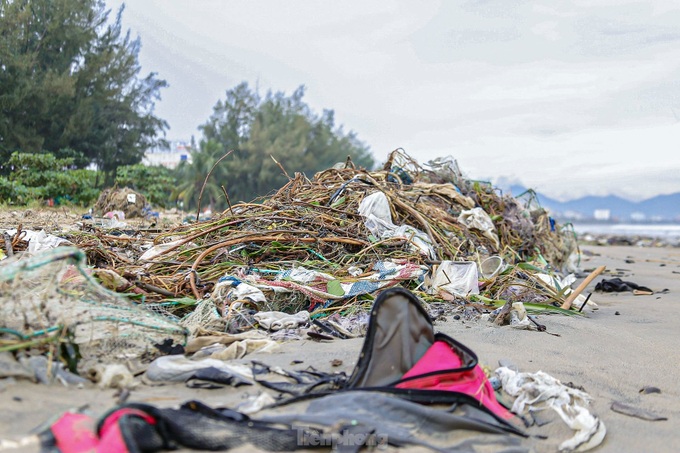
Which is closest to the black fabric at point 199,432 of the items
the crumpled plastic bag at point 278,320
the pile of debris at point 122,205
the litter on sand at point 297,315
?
the litter on sand at point 297,315

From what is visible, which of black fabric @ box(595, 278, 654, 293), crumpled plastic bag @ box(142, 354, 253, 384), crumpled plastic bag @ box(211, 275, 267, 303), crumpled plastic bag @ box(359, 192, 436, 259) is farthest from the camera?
black fabric @ box(595, 278, 654, 293)

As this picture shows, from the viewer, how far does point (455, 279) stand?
4414 millimetres

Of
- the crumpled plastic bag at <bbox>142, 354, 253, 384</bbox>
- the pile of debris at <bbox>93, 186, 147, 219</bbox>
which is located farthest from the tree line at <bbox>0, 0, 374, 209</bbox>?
the crumpled plastic bag at <bbox>142, 354, 253, 384</bbox>

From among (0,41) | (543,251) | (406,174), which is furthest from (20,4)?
(543,251)

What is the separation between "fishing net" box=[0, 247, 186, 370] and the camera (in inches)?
77.8

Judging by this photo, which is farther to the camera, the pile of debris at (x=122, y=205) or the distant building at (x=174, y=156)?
the distant building at (x=174, y=156)

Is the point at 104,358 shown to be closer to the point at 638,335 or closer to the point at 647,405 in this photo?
the point at 647,405

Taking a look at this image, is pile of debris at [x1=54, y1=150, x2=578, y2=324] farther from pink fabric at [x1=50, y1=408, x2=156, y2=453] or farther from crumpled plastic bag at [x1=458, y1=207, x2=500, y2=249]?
pink fabric at [x1=50, y1=408, x2=156, y2=453]

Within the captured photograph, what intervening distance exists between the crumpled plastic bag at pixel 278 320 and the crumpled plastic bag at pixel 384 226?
1778mm

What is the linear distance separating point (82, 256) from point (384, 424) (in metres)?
1.33

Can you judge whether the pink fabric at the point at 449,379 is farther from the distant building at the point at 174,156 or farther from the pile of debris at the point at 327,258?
the distant building at the point at 174,156

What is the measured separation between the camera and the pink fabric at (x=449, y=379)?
207 centimetres

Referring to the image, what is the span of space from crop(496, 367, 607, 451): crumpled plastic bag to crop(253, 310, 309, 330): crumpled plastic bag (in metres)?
1.29

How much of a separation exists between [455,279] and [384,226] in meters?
0.98
